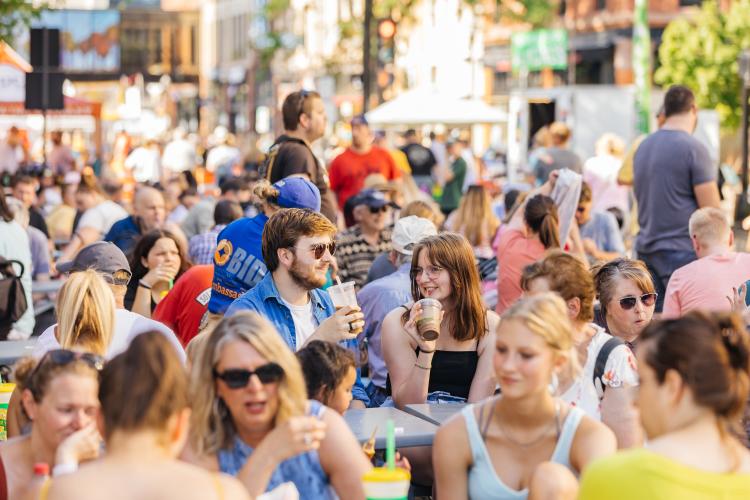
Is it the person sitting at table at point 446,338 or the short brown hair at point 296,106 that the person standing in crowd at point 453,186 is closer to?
the short brown hair at point 296,106

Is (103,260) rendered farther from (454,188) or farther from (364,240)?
(454,188)

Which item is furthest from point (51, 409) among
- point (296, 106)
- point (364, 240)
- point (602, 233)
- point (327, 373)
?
point (602, 233)

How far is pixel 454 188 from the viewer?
2203cm

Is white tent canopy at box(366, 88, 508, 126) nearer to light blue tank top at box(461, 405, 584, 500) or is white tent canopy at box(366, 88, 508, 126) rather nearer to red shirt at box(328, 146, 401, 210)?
red shirt at box(328, 146, 401, 210)

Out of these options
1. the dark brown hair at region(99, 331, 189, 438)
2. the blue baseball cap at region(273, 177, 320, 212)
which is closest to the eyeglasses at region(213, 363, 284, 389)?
the dark brown hair at region(99, 331, 189, 438)

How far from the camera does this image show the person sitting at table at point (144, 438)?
→ 3486 mm

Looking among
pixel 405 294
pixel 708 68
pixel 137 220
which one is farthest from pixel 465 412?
pixel 708 68

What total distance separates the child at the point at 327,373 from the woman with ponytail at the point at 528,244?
4.30 m

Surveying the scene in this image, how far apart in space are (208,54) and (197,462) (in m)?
106

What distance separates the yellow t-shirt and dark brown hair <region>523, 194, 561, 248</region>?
5.97m

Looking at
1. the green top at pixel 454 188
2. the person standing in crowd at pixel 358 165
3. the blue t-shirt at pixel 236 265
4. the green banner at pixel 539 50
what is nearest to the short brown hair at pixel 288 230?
the blue t-shirt at pixel 236 265

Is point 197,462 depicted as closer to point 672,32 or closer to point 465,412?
point 465,412

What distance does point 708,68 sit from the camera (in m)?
35.8

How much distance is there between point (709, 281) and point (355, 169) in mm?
6263
